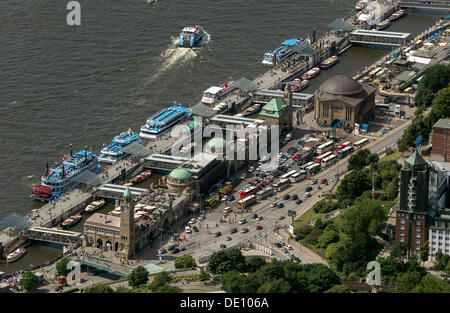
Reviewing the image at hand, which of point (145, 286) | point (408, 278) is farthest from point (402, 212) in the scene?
point (145, 286)

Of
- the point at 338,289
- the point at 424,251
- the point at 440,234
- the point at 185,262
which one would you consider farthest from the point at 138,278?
the point at 440,234

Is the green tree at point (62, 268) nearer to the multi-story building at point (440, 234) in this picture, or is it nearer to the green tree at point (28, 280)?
the green tree at point (28, 280)

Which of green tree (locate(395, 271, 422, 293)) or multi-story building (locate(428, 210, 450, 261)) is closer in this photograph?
green tree (locate(395, 271, 422, 293))

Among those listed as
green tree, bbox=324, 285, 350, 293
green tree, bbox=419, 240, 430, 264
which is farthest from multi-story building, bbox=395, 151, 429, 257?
green tree, bbox=324, 285, 350, 293

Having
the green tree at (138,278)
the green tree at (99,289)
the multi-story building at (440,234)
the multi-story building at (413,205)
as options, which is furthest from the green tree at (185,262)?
the multi-story building at (440,234)

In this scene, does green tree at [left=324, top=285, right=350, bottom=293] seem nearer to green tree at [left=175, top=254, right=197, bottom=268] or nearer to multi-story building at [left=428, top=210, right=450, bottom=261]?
multi-story building at [left=428, top=210, right=450, bottom=261]

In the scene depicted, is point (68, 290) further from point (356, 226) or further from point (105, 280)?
point (356, 226)

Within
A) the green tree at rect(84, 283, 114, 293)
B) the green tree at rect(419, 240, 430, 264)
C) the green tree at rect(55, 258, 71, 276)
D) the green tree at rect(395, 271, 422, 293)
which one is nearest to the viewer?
the green tree at rect(395, 271, 422, 293)
